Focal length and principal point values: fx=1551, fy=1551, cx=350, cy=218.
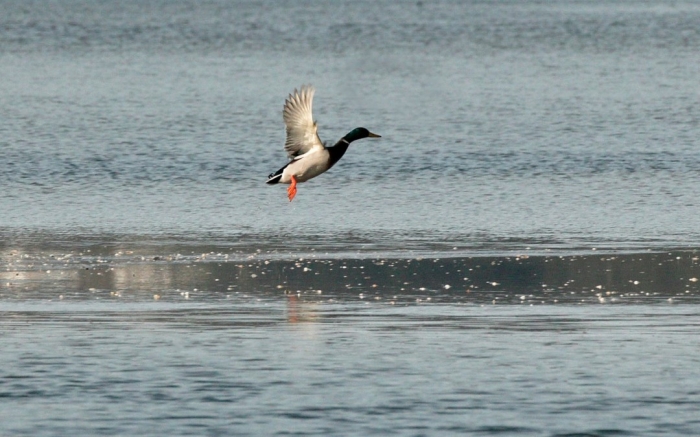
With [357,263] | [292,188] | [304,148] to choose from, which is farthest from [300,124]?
[357,263]

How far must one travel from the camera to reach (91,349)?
1030cm

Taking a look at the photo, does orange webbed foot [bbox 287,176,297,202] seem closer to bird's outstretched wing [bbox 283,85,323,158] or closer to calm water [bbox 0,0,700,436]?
bird's outstretched wing [bbox 283,85,323,158]

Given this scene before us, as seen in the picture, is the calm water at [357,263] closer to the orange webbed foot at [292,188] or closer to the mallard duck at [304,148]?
the orange webbed foot at [292,188]

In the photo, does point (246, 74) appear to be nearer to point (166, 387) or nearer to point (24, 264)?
point (24, 264)

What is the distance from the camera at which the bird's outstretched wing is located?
48.9 feet

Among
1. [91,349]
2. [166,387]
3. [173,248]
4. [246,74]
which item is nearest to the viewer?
[166,387]

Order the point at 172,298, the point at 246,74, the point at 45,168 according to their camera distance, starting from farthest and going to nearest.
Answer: the point at 246,74 → the point at 45,168 → the point at 172,298

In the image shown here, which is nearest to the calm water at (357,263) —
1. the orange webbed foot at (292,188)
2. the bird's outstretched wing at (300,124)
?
the orange webbed foot at (292,188)

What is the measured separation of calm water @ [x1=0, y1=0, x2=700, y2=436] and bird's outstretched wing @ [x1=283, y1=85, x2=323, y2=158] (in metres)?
0.94

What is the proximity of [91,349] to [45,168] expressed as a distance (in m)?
12.3

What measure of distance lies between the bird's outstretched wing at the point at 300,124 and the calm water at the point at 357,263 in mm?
937

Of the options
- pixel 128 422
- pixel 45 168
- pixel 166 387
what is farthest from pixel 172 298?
pixel 45 168

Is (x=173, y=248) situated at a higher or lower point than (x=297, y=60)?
lower

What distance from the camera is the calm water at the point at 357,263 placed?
29.8 feet
